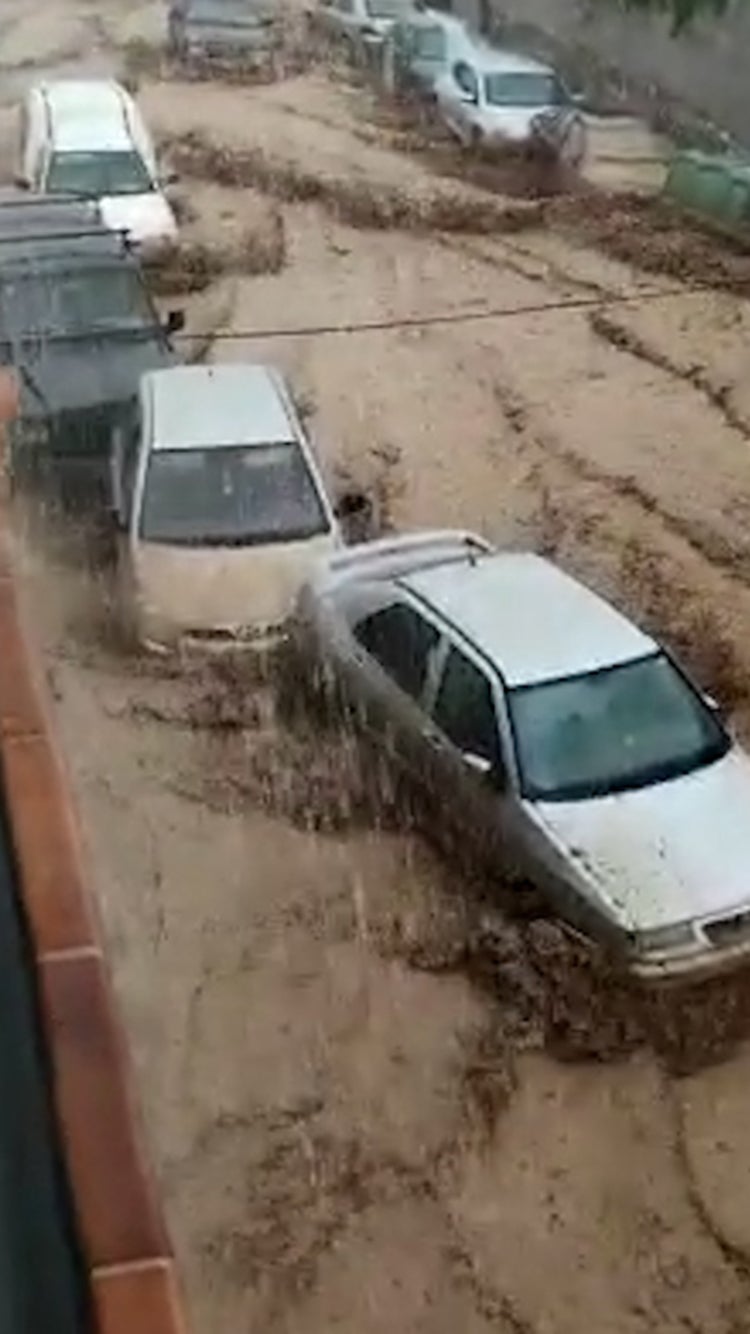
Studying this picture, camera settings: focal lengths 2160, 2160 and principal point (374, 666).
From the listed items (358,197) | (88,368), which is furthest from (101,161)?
(88,368)

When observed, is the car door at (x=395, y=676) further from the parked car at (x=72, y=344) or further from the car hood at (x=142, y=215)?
the car hood at (x=142, y=215)

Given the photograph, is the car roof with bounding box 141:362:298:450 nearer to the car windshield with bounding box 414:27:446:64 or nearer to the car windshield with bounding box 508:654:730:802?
the car windshield with bounding box 508:654:730:802

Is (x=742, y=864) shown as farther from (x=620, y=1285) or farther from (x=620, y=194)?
(x=620, y=194)

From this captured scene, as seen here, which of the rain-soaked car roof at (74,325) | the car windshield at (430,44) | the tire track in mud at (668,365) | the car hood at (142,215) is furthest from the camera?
the car windshield at (430,44)

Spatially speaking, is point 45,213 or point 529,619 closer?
point 529,619

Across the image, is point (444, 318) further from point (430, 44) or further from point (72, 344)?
point (430, 44)

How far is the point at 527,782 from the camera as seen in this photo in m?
9.76

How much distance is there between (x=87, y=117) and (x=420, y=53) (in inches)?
332

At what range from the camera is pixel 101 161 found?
799 inches

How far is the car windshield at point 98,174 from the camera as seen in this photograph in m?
20.0

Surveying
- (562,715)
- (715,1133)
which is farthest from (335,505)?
(715,1133)

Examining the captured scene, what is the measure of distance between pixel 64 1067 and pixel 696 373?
14.9 metres

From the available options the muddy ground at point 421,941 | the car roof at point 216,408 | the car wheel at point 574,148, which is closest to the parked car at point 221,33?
the car wheel at point 574,148

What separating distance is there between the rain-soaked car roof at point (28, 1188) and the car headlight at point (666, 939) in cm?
549
